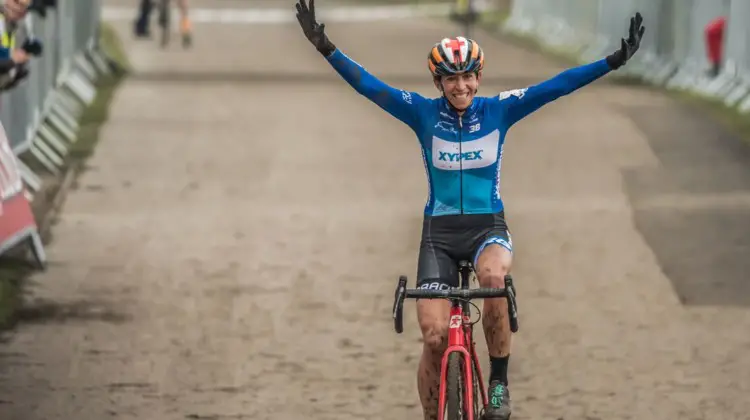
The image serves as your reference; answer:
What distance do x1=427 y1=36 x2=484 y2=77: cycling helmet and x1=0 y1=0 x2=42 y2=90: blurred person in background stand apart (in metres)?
6.75

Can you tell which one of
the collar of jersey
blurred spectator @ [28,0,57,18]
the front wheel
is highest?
the collar of jersey

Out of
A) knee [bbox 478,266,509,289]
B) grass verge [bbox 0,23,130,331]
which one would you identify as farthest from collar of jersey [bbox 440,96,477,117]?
grass verge [bbox 0,23,130,331]

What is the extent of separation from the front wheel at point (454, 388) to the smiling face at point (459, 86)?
125 centimetres

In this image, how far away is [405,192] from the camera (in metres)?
18.3

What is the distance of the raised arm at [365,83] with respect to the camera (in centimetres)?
839

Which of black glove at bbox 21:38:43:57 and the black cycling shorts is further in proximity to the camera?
black glove at bbox 21:38:43:57

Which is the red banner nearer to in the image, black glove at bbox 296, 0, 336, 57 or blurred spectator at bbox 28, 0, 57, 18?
blurred spectator at bbox 28, 0, 57, 18

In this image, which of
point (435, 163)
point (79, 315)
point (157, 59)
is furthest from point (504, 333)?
point (157, 59)

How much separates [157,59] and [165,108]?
21.7 feet

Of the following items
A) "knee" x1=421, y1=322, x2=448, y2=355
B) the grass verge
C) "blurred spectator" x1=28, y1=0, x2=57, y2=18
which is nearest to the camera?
"knee" x1=421, y1=322, x2=448, y2=355

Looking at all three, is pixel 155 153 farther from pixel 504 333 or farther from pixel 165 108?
pixel 504 333

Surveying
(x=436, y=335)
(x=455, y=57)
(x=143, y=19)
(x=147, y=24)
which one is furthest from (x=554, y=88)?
(x=147, y=24)

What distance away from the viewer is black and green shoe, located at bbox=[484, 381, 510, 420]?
8.00 m

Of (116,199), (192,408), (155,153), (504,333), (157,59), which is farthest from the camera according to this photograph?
(157,59)
